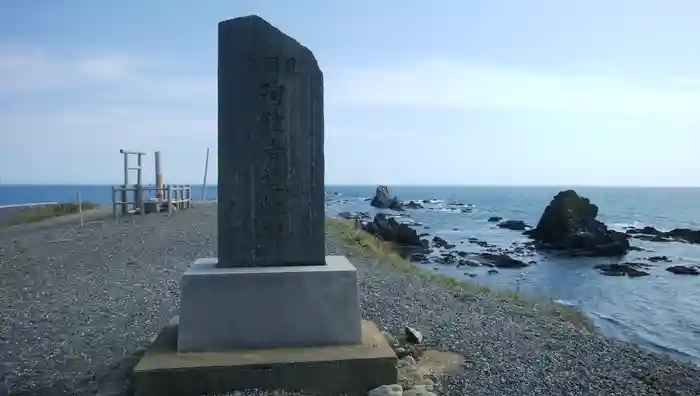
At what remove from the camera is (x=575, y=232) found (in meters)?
34.2

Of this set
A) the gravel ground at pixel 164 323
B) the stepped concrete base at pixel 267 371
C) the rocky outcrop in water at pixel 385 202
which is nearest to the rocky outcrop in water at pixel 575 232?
the gravel ground at pixel 164 323

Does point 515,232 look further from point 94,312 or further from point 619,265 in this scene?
point 94,312

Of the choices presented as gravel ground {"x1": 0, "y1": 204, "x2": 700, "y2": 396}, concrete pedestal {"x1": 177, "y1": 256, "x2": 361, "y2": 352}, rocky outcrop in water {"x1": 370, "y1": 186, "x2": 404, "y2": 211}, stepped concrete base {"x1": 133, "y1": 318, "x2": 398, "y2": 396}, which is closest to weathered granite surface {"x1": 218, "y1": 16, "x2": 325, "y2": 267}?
concrete pedestal {"x1": 177, "y1": 256, "x2": 361, "y2": 352}

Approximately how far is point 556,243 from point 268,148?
31.4 metres

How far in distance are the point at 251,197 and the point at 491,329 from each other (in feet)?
14.7

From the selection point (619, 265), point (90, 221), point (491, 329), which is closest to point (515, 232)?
point (619, 265)

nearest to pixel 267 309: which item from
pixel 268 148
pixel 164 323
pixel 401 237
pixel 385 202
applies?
pixel 268 148

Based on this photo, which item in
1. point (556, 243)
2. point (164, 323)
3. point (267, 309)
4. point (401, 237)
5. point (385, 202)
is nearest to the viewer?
point (267, 309)

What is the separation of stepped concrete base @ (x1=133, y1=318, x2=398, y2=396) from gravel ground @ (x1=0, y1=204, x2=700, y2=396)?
633 mm

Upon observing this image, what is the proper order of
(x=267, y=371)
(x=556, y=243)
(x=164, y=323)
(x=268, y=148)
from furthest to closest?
1. (x=556, y=243)
2. (x=164, y=323)
3. (x=268, y=148)
4. (x=267, y=371)

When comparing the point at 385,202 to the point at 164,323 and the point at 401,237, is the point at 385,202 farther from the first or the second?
the point at 164,323

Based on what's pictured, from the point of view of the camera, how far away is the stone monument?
15.9 feet

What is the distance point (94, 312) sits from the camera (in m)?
8.93

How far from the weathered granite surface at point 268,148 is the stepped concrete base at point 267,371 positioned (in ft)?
2.81
